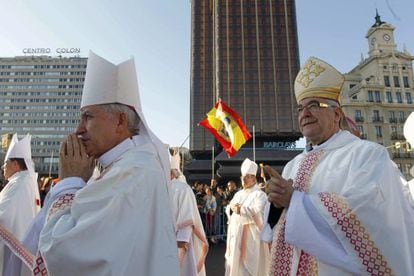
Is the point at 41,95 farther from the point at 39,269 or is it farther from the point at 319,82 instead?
the point at 39,269

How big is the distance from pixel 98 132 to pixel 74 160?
0.22 meters

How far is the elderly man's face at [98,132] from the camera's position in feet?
6.64

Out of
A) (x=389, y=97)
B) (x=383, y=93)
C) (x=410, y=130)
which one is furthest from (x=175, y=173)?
(x=389, y=97)

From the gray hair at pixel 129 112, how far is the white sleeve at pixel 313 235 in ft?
3.83

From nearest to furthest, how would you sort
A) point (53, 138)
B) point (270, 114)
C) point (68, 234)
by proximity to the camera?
point (68, 234) < point (270, 114) < point (53, 138)

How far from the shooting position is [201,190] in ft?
51.0

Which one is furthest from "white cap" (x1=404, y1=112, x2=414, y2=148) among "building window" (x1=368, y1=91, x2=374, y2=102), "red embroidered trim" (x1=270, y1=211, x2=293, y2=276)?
"building window" (x1=368, y1=91, x2=374, y2=102)

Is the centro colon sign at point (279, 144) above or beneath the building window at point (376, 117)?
beneath

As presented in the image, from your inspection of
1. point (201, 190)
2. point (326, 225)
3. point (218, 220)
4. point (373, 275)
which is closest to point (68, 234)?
point (326, 225)

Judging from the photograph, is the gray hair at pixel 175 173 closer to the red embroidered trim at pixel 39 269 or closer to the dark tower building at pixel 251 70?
the red embroidered trim at pixel 39 269

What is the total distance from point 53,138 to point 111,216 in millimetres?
113033

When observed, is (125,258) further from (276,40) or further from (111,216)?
(276,40)

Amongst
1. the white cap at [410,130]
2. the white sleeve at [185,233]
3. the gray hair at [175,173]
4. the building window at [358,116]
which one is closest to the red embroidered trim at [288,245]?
the white sleeve at [185,233]

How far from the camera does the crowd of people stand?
5.25ft
